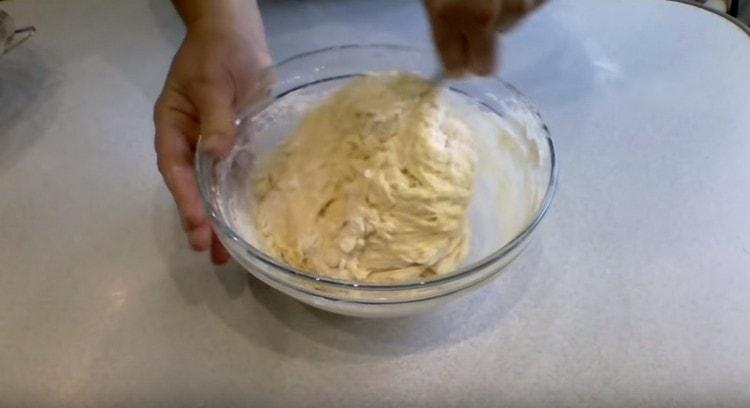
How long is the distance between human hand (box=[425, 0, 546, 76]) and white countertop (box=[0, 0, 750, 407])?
0.78 ft

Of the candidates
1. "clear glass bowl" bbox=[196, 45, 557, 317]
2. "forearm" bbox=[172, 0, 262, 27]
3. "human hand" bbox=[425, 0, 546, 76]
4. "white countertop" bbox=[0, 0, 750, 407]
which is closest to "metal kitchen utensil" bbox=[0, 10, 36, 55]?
"white countertop" bbox=[0, 0, 750, 407]

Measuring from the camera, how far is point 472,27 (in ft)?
1.86

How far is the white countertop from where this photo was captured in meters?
0.65

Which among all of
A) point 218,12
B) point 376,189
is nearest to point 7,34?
point 218,12

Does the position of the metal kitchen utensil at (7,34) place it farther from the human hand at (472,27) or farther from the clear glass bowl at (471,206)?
the human hand at (472,27)

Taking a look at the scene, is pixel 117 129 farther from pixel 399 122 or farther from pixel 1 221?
pixel 399 122

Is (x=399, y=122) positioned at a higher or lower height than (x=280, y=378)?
higher

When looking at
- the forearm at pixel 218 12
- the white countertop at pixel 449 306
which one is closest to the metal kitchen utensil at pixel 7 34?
the white countertop at pixel 449 306

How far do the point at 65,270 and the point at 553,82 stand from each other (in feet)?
2.11

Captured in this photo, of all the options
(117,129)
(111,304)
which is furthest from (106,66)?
(111,304)

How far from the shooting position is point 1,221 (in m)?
0.79

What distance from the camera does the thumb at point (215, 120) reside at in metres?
0.70

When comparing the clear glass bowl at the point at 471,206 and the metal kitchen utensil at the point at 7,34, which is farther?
the metal kitchen utensil at the point at 7,34

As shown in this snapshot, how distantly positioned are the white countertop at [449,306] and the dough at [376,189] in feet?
0.19
